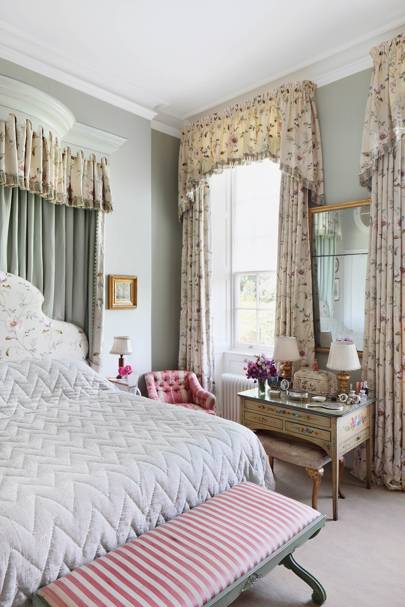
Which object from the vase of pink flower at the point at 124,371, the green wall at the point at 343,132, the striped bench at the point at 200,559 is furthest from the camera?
the vase of pink flower at the point at 124,371

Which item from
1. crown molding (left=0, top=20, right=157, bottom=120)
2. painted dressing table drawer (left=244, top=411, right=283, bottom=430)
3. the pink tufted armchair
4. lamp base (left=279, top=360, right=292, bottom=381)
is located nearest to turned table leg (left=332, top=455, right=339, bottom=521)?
painted dressing table drawer (left=244, top=411, right=283, bottom=430)

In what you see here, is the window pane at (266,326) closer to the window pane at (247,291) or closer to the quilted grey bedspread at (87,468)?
the window pane at (247,291)

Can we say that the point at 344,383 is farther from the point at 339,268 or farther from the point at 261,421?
the point at 339,268

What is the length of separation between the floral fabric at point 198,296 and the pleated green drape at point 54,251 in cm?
112

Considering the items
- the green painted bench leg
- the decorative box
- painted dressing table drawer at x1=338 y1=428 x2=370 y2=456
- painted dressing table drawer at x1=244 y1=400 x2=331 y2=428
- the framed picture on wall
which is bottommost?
the green painted bench leg

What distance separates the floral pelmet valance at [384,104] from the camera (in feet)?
9.49

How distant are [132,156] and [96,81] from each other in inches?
26.5

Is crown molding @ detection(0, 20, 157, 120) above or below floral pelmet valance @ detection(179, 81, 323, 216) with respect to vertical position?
above

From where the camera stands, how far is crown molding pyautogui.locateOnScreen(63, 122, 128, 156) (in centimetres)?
341

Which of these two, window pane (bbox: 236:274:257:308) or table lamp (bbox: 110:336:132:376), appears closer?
table lamp (bbox: 110:336:132:376)

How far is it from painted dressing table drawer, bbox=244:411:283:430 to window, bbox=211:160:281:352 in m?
1.15

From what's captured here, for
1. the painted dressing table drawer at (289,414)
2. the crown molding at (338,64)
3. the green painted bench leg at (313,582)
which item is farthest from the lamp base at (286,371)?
the crown molding at (338,64)

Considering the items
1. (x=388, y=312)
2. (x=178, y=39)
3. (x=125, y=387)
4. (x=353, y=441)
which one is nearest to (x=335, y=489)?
(x=353, y=441)

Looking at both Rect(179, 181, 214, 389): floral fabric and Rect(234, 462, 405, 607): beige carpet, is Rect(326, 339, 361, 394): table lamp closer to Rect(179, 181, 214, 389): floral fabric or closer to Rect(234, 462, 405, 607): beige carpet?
Rect(234, 462, 405, 607): beige carpet
